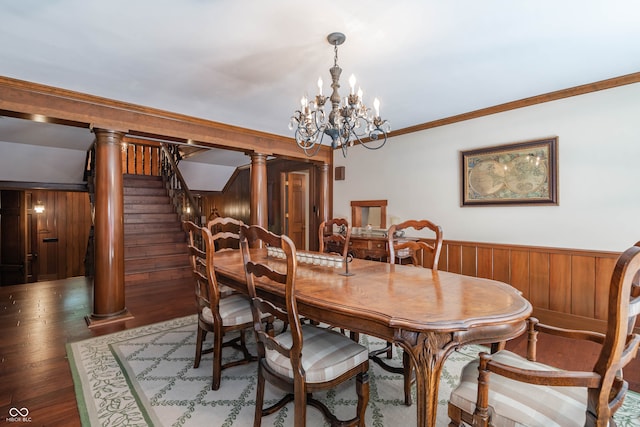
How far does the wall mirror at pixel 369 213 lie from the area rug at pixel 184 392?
2296 millimetres

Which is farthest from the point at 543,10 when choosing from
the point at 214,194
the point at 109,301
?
the point at 214,194

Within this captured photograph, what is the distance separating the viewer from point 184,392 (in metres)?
2.01

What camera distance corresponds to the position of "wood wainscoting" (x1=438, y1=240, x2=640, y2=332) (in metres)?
2.85

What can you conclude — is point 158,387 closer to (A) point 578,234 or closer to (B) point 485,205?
(B) point 485,205

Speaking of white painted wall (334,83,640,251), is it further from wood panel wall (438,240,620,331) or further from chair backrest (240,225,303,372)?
chair backrest (240,225,303,372)

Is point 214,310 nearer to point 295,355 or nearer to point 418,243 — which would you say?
point 295,355

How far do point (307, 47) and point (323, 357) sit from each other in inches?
79.4

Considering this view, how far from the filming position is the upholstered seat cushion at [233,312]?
2.08m

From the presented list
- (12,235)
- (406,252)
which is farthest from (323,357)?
(12,235)

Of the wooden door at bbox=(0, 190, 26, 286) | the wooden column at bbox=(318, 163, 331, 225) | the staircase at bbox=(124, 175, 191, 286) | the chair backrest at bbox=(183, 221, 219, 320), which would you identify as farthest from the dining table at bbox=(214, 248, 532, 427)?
the wooden door at bbox=(0, 190, 26, 286)

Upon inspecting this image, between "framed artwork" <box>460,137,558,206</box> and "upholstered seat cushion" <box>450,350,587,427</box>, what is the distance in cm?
252

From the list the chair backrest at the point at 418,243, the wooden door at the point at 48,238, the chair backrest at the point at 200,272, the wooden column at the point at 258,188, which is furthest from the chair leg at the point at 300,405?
the wooden door at the point at 48,238

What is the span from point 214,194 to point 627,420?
820cm

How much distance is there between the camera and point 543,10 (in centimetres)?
178
